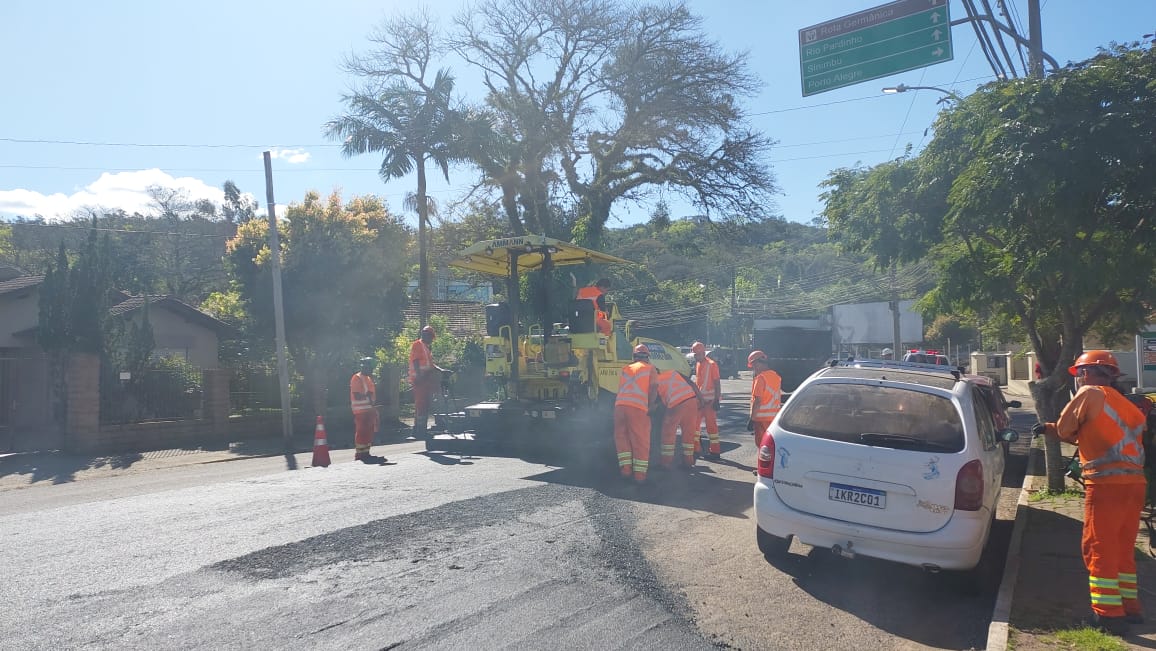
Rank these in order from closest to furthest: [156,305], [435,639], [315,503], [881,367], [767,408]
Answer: [435,639] → [881,367] → [315,503] → [767,408] → [156,305]

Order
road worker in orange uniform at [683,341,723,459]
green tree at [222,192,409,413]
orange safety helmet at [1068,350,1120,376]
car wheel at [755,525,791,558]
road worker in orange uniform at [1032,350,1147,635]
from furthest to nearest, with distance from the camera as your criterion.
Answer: green tree at [222,192,409,413]
road worker in orange uniform at [683,341,723,459]
car wheel at [755,525,791,558]
orange safety helmet at [1068,350,1120,376]
road worker in orange uniform at [1032,350,1147,635]

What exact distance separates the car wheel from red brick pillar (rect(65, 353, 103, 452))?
13341 millimetres

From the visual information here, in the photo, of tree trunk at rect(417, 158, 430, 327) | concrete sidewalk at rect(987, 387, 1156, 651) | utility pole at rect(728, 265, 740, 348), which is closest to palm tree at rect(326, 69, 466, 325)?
tree trunk at rect(417, 158, 430, 327)

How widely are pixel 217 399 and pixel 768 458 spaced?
14.5 meters

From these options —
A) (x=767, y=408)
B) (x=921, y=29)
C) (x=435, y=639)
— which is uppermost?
(x=921, y=29)

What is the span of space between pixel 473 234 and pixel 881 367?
26963 mm

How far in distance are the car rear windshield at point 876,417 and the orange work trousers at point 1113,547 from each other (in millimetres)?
916

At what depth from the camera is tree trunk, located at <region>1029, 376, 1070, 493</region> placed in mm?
9336

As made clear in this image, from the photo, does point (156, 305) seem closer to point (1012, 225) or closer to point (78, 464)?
point (78, 464)

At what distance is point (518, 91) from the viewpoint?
33.1 meters

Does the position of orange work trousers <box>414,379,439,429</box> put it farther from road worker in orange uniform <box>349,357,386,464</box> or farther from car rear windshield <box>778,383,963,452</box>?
car rear windshield <box>778,383,963,452</box>

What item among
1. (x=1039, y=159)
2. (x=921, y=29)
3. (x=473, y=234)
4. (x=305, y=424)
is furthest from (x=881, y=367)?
(x=473, y=234)

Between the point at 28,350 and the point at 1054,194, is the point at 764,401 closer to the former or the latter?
the point at 1054,194

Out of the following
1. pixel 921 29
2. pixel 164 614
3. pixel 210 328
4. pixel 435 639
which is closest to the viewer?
pixel 435 639
